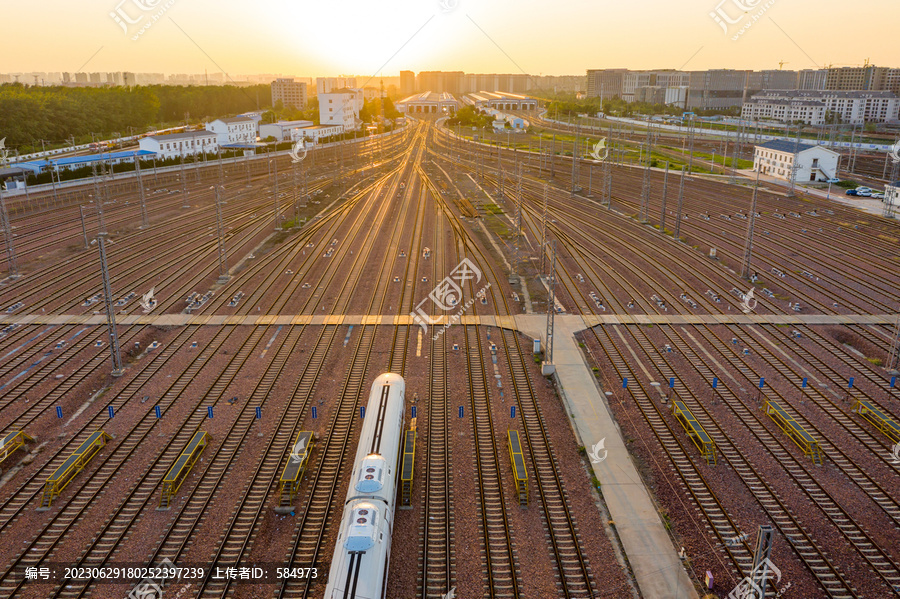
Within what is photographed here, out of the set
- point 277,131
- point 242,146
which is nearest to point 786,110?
point 277,131

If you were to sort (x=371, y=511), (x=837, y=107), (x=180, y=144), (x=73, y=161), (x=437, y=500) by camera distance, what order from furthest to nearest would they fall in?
(x=837, y=107) → (x=180, y=144) → (x=73, y=161) → (x=437, y=500) → (x=371, y=511)

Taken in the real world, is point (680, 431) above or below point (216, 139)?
below

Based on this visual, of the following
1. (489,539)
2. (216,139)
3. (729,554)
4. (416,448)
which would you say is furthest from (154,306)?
(216,139)

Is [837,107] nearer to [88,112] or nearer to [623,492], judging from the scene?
[88,112]

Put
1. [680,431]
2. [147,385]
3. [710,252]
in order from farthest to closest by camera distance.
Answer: [710,252], [147,385], [680,431]

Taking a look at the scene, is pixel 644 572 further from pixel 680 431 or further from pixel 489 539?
pixel 680 431

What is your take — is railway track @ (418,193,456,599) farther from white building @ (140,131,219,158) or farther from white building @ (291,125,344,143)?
white building @ (291,125,344,143)

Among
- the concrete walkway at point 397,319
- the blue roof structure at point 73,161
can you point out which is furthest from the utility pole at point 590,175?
the blue roof structure at point 73,161
